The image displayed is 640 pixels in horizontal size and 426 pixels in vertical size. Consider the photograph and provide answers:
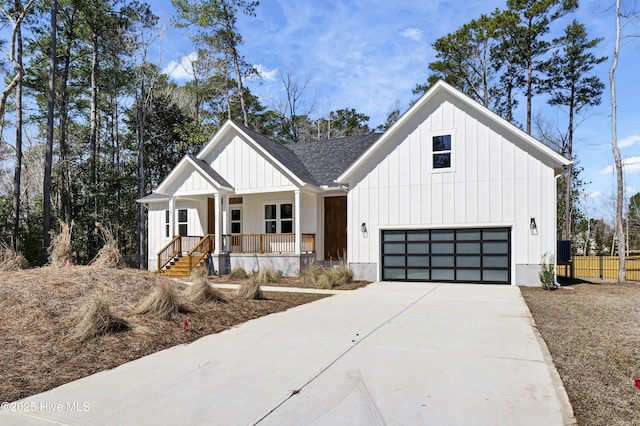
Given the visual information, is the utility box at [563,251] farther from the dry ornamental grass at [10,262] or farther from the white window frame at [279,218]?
the dry ornamental grass at [10,262]

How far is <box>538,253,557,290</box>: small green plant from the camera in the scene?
12117 millimetres

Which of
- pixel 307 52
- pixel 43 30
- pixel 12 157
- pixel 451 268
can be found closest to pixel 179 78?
pixel 43 30

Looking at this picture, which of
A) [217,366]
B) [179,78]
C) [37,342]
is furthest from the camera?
[179,78]

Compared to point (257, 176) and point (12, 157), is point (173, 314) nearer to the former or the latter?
point (257, 176)

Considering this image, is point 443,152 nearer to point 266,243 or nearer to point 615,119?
point 615,119

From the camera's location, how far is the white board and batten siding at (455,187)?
12.9m

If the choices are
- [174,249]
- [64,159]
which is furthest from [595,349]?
[64,159]

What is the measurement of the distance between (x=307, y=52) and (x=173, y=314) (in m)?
24.7

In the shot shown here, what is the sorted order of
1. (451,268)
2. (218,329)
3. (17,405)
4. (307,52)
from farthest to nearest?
(307,52), (451,268), (218,329), (17,405)

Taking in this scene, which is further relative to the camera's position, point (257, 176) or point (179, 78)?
point (179, 78)

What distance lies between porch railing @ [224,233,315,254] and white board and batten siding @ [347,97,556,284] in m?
2.71

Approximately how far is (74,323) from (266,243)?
11986mm

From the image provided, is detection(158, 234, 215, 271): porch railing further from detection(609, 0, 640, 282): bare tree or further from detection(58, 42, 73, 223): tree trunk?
detection(609, 0, 640, 282): bare tree

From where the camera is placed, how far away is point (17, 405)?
3645mm
